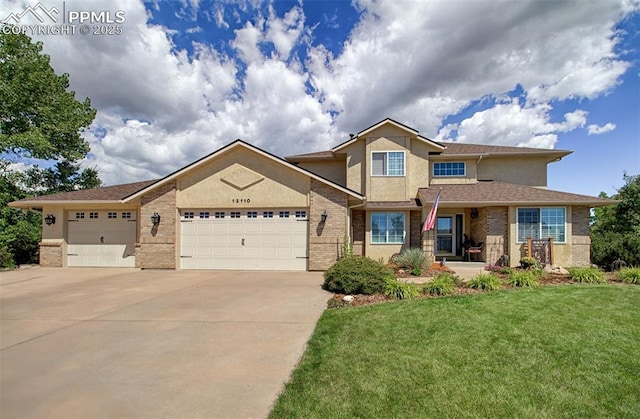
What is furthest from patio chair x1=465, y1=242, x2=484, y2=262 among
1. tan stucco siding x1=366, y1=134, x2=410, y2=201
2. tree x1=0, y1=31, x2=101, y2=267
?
tree x1=0, y1=31, x2=101, y2=267

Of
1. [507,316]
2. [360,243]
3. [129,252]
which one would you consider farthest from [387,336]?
[129,252]

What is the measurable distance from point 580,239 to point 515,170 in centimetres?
511

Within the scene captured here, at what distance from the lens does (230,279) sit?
10.9 metres

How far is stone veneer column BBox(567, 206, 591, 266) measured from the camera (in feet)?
42.3

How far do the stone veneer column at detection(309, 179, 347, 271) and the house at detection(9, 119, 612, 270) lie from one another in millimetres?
44

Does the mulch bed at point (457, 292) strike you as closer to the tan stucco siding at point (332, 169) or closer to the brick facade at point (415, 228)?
the brick facade at point (415, 228)

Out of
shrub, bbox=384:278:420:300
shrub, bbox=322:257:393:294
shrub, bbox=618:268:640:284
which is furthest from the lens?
shrub, bbox=618:268:640:284

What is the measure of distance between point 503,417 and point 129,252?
1574 cm

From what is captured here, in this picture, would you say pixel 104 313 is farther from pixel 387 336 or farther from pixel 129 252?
pixel 129 252

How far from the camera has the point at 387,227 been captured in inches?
584

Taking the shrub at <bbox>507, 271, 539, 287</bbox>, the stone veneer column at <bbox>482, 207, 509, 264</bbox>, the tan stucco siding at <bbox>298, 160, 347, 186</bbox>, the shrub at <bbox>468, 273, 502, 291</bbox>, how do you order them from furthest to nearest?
the tan stucco siding at <bbox>298, 160, 347, 186</bbox> → the stone veneer column at <bbox>482, 207, 509, 264</bbox> → the shrub at <bbox>507, 271, 539, 287</bbox> → the shrub at <bbox>468, 273, 502, 291</bbox>

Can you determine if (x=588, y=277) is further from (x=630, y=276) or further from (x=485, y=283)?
(x=485, y=283)

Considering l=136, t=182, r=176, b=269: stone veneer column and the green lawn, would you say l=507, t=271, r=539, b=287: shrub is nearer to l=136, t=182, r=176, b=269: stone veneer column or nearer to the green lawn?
the green lawn

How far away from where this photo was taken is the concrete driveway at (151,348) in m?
3.38
